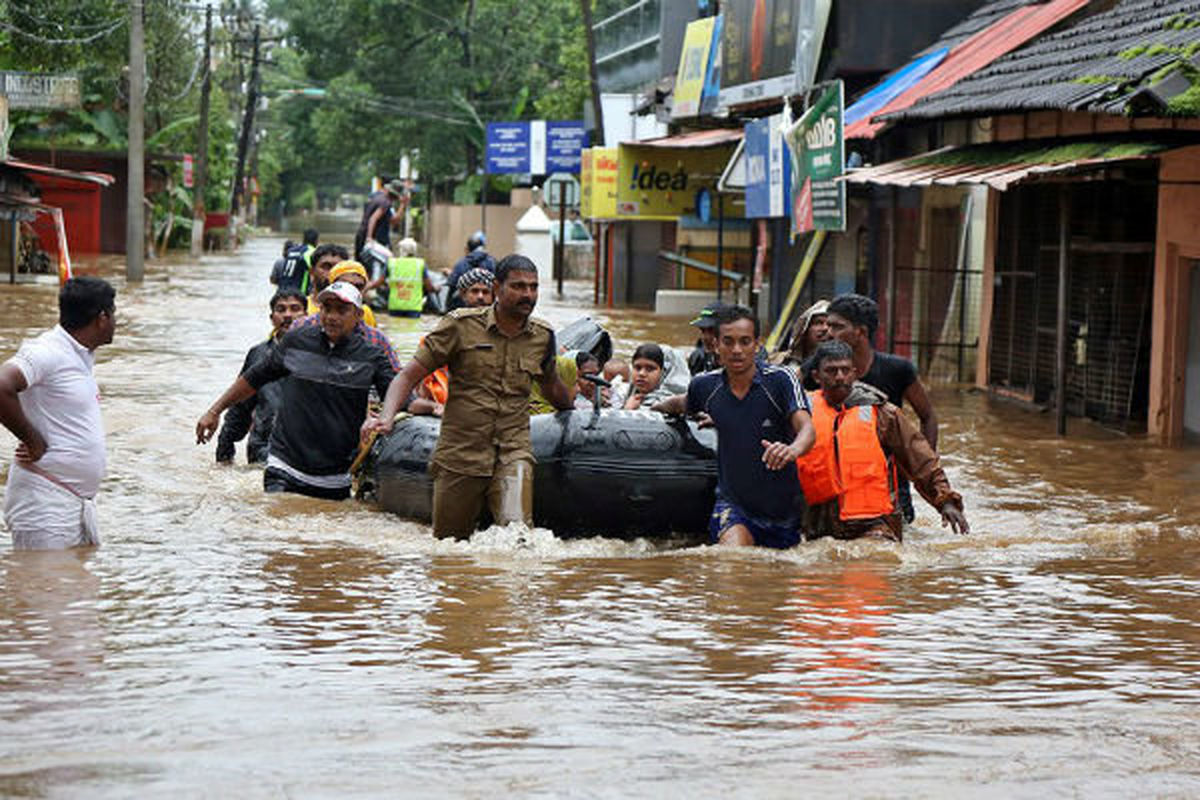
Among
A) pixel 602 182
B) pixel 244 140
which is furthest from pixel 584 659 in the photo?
pixel 244 140

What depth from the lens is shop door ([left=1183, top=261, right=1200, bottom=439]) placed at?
15.5 metres

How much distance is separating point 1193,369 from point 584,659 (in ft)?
32.5

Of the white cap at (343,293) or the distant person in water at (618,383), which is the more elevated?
the white cap at (343,293)

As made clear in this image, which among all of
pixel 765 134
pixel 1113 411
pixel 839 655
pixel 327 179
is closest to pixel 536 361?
pixel 839 655

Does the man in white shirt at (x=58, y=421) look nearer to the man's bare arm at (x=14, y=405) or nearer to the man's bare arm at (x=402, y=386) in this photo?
the man's bare arm at (x=14, y=405)

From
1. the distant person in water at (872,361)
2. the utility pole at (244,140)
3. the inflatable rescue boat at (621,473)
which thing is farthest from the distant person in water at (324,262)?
the utility pole at (244,140)

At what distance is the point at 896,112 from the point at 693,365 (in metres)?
8.24

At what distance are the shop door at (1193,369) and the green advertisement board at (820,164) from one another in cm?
565

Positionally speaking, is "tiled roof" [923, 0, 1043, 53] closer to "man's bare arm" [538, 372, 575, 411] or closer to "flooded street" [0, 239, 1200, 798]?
"flooded street" [0, 239, 1200, 798]

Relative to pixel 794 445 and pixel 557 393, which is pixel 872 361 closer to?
pixel 794 445

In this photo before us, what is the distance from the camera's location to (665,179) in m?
32.3

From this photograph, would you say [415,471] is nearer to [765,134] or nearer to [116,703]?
[116,703]

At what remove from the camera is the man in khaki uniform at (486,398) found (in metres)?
9.00

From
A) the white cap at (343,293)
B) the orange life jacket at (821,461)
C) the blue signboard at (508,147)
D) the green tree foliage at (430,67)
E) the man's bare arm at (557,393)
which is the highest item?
the green tree foliage at (430,67)
